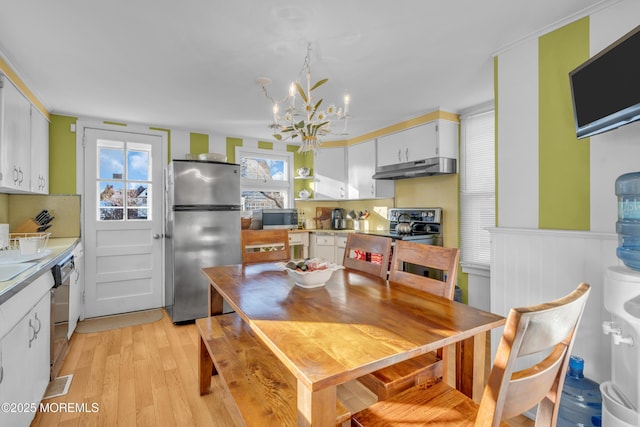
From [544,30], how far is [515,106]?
0.44m

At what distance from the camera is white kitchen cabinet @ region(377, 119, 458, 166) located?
3.31 metres

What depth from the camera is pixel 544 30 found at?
1.87 m

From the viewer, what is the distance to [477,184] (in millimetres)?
3285

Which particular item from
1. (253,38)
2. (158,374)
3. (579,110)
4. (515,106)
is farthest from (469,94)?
(158,374)

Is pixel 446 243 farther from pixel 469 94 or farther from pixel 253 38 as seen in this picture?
pixel 253 38

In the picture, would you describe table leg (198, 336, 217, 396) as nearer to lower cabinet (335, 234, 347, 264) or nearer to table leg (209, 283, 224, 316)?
table leg (209, 283, 224, 316)

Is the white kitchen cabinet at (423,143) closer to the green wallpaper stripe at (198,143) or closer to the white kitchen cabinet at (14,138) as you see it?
the green wallpaper stripe at (198,143)

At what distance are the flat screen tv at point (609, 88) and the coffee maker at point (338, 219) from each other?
11.1 ft

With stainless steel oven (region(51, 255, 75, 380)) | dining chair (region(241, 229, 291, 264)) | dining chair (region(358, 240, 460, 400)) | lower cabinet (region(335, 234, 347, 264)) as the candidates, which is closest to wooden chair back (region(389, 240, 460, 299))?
dining chair (region(358, 240, 460, 400))

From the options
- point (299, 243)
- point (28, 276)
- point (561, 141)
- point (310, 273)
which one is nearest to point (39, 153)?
point (28, 276)

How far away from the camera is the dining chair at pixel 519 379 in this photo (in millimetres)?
658

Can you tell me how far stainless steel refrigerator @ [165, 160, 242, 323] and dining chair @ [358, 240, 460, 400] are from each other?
2384 millimetres

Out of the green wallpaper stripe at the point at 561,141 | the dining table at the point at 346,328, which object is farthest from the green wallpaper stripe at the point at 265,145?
the green wallpaper stripe at the point at 561,141

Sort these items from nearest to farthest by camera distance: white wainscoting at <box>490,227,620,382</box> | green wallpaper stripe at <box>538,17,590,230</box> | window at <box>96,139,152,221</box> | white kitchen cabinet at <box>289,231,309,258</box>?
white wainscoting at <box>490,227,620,382</box>, green wallpaper stripe at <box>538,17,590,230</box>, window at <box>96,139,152,221</box>, white kitchen cabinet at <box>289,231,309,258</box>
